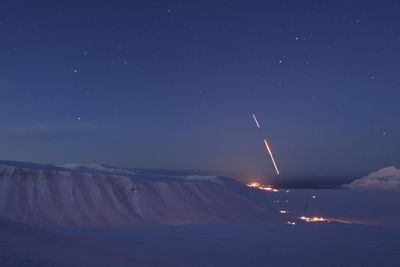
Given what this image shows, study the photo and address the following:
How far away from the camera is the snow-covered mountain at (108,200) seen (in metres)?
33.9

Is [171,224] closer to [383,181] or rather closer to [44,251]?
[44,251]

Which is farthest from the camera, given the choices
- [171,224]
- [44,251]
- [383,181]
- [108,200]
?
[383,181]

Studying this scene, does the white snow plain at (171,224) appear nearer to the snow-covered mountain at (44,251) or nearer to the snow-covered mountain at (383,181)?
the snow-covered mountain at (44,251)

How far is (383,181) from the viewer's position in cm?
8912

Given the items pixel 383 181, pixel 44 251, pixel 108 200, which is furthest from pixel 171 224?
pixel 383 181

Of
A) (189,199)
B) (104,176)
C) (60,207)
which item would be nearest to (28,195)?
(60,207)

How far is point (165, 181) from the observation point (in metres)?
44.1

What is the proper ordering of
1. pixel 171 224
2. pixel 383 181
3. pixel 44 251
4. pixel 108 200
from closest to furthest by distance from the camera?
pixel 44 251
pixel 171 224
pixel 108 200
pixel 383 181

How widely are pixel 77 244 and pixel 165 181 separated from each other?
3476cm

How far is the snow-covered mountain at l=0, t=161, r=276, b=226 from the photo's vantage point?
33.9 metres

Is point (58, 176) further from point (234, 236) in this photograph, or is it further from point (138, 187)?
point (234, 236)

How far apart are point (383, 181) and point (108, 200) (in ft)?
220

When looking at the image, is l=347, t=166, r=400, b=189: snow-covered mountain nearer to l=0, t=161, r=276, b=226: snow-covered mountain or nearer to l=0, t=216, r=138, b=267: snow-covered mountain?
l=0, t=161, r=276, b=226: snow-covered mountain

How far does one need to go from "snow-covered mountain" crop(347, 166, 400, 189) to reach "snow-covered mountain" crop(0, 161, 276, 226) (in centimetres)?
4871
